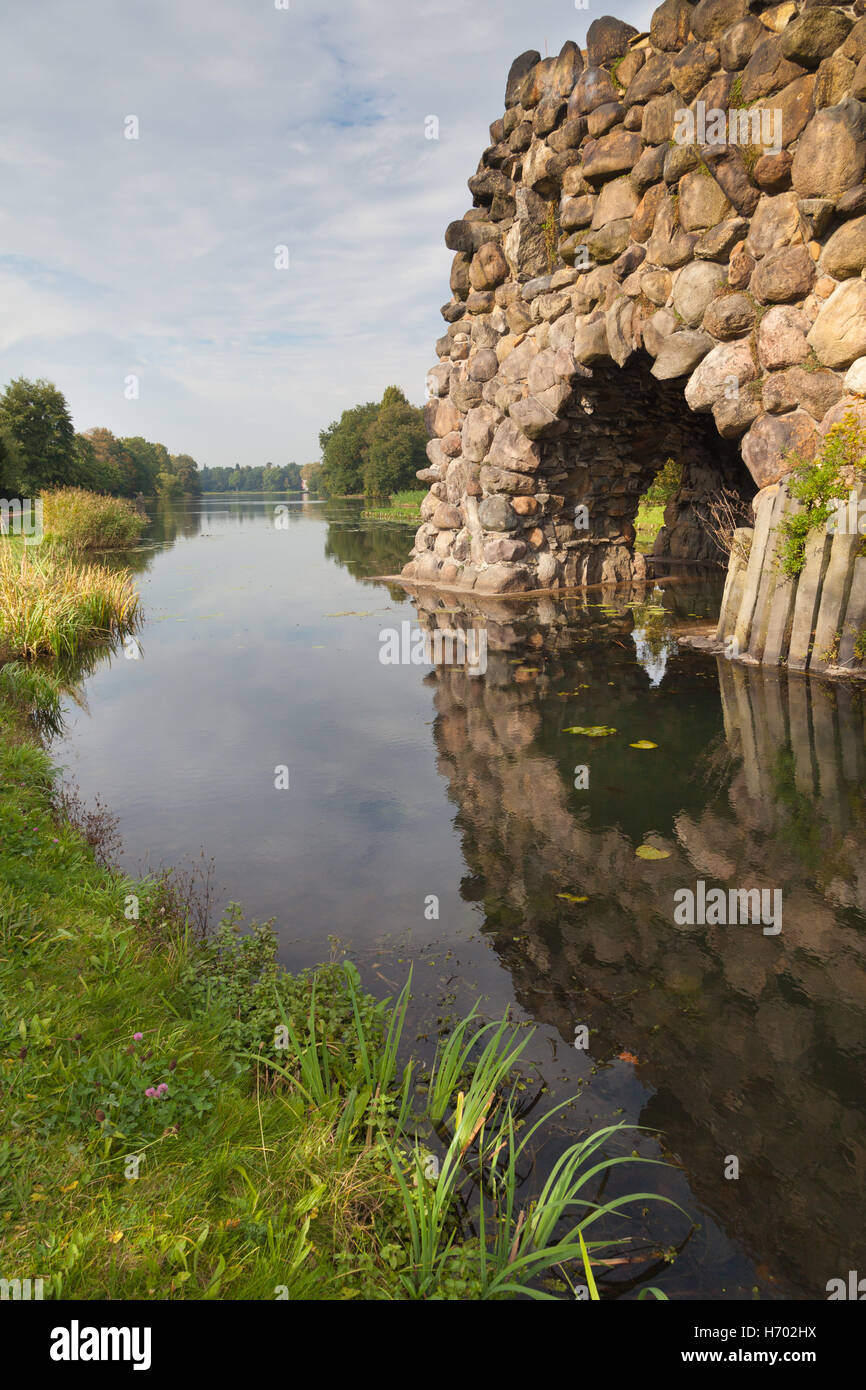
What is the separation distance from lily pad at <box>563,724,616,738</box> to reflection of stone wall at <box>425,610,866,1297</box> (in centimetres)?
38

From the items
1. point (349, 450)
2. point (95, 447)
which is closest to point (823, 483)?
point (349, 450)

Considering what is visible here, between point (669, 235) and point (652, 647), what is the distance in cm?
561

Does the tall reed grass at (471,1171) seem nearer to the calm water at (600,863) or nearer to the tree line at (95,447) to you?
the calm water at (600,863)

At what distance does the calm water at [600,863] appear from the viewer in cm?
275

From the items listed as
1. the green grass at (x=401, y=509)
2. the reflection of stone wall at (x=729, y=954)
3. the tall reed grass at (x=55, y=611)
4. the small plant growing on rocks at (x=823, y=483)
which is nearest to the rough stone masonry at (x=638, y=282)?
the small plant growing on rocks at (x=823, y=483)

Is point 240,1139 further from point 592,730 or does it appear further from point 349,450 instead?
point 349,450

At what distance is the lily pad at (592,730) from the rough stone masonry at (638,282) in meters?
4.32

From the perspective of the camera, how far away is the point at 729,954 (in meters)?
4.02

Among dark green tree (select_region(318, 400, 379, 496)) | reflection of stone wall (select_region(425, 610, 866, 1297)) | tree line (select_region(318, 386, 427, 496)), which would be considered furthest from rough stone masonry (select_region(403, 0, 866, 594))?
dark green tree (select_region(318, 400, 379, 496))

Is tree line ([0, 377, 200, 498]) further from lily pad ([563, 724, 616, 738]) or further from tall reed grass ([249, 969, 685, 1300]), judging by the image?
tall reed grass ([249, 969, 685, 1300])
